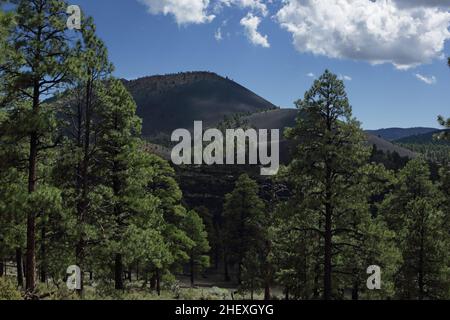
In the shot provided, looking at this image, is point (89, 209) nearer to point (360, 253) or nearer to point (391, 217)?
point (360, 253)

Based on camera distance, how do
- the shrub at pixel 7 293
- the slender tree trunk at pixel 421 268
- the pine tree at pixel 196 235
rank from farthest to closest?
1. the pine tree at pixel 196 235
2. the slender tree trunk at pixel 421 268
3. the shrub at pixel 7 293

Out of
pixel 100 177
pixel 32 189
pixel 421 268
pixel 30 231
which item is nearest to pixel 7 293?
pixel 30 231

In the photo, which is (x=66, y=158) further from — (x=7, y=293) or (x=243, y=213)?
(x=243, y=213)

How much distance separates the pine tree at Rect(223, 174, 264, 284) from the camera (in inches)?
2341

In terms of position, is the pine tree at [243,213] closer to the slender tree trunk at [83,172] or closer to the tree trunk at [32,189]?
the slender tree trunk at [83,172]

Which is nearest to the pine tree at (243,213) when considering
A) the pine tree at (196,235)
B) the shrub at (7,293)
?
the pine tree at (196,235)

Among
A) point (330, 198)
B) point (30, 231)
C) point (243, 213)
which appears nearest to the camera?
point (30, 231)

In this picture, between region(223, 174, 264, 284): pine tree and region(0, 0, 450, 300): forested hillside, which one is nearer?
region(0, 0, 450, 300): forested hillside

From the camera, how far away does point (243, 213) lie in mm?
59656

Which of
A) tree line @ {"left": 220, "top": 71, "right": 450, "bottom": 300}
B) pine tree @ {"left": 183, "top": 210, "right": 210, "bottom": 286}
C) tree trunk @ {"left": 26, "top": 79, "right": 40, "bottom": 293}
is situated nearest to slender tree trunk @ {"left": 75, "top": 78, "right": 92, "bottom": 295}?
tree trunk @ {"left": 26, "top": 79, "right": 40, "bottom": 293}

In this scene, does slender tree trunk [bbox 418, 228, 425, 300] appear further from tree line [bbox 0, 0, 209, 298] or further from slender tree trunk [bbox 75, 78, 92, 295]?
slender tree trunk [bbox 75, 78, 92, 295]

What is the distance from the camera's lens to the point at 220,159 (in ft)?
472

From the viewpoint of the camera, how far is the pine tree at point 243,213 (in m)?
59.5
